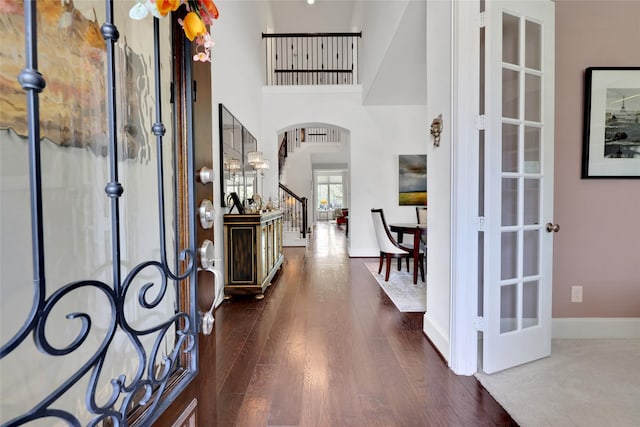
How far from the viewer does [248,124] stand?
486cm

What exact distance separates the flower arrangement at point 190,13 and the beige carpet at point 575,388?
6.60ft

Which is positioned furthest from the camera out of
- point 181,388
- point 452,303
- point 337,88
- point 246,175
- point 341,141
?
point 341,141

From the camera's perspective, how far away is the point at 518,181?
6.40 ft

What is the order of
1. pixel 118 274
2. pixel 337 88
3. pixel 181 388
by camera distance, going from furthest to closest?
1. pixel 337 88
2. pixel 181 388
3. pixel 118 274

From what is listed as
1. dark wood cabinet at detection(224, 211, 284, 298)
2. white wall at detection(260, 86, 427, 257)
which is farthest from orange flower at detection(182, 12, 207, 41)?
white wall at detection(260, 86, 427, 257)

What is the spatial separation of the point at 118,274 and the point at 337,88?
603cm

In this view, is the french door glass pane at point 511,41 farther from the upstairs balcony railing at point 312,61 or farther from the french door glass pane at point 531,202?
the upstairs balcony railing at point 312,61

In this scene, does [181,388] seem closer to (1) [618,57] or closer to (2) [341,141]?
(1) [618,57]

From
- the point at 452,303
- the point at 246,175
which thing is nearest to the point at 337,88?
the point at 246,175

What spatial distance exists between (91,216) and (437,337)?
2238mm

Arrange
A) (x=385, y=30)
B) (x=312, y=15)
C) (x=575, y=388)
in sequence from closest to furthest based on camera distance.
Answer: (x=575, y=388)
(x=385, y=30)
(x=312, y=15)

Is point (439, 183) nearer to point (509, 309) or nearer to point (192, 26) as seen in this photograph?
point (509, 309)

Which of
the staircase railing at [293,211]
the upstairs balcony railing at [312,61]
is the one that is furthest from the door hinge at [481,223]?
the upstairs balcony railing at [312,61]

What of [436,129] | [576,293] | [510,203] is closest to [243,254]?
[436,129]
